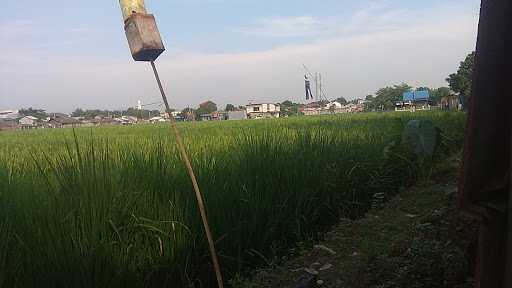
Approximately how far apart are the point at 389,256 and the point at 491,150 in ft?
4.04

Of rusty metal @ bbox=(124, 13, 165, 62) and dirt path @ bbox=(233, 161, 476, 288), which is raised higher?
rusty metal @ bbox=(124, 13, 165, 62)

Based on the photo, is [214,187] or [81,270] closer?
[81,270]

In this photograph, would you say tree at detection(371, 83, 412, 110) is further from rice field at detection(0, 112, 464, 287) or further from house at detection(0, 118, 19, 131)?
rice field at detection(0, 112, 464, 287)

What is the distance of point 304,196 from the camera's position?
109 inches

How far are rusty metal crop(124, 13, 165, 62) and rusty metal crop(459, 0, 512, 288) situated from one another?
2.50 feet

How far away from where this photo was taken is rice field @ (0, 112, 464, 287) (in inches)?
65.7

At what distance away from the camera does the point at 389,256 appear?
1.84 metres

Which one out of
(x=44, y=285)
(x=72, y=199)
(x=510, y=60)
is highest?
(x=510, y=60)

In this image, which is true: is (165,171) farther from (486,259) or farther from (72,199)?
(486,259)

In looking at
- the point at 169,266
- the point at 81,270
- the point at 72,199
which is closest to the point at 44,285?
the point at 81,270

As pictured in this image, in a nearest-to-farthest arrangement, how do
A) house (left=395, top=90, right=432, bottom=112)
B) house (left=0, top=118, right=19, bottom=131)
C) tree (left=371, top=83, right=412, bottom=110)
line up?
house (left=0, top=118, right=19, bottom=131), house (left=395, top=90, right=432, bottom=112), tree (left=371, top=83, right=412, bottom=110)

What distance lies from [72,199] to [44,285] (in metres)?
0.34

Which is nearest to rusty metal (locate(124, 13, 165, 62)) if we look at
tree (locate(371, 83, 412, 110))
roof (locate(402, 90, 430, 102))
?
roof (locate(402, 90, 430, 102))

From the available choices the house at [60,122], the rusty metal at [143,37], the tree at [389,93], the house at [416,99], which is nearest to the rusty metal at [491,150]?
the rusty metal at [143,37]
